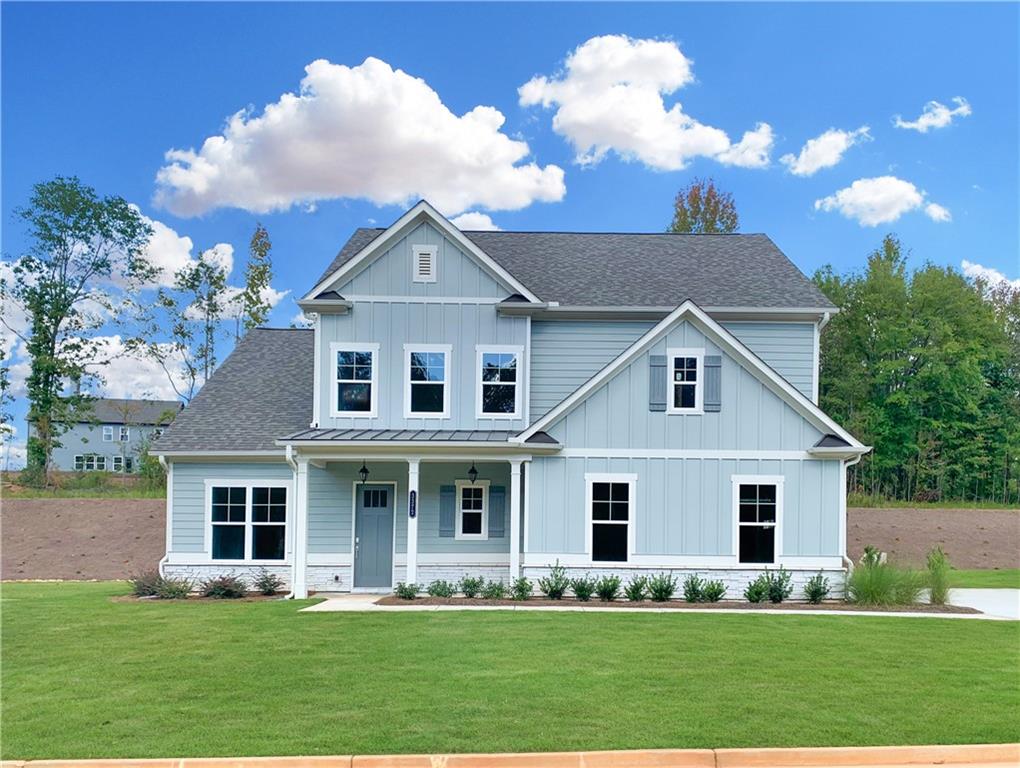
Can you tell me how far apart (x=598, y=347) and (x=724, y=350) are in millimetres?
3456

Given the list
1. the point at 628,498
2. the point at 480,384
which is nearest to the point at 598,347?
the point at 480,384

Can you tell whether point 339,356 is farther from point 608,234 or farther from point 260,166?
point 260,166

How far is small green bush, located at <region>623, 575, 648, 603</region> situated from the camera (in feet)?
53.6

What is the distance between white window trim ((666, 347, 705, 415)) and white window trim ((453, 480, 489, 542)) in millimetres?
4663

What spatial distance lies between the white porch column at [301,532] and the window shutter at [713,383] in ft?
28.0

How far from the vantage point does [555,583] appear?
16688 mm

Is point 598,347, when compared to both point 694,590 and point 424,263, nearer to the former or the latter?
point 424,263

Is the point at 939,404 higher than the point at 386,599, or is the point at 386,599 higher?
the point at 939,404

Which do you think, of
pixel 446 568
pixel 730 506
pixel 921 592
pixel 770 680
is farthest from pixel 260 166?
pixel 770 680

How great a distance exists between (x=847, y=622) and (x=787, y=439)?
4718mm

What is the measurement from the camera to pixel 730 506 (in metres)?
17.4

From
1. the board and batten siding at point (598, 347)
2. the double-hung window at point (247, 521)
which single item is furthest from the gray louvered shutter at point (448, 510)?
the double-hung window at point (247, 521)

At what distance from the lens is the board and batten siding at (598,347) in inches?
782

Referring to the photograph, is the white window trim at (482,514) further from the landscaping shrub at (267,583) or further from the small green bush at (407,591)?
the landscaping shrub at (267,583)
